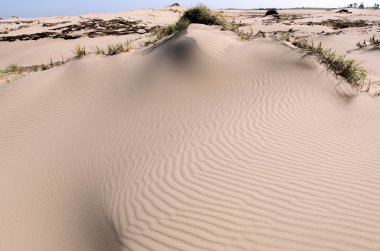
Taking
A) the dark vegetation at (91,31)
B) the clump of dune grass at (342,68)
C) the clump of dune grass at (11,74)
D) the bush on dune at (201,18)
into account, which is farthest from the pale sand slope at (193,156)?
the dark vegetation at (91,31)

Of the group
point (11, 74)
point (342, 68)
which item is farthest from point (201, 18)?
point (342, 68)

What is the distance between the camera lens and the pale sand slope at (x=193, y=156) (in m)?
3.60

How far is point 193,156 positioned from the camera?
4.82 meters

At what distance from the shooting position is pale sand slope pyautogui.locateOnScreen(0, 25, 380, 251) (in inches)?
142

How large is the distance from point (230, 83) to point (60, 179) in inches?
144

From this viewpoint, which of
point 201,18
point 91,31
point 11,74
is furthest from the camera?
point 91,31

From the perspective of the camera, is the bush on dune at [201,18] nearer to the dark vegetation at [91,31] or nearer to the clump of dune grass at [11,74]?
the clump of dune grass at [11,74]

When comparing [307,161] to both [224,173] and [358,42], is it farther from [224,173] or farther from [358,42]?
[358,42]

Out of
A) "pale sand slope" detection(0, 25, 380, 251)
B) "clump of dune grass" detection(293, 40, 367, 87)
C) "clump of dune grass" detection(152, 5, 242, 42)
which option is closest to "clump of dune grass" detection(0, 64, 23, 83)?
"pale sand slope" detection(0, 25, 380, 251)

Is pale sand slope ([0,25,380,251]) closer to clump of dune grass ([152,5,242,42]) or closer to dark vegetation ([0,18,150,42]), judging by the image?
clump of dune grass ([152,5,242,42])

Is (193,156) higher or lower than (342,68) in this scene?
lower

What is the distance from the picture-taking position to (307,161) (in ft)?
15.1

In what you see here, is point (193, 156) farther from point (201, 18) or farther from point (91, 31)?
point (91, 31)

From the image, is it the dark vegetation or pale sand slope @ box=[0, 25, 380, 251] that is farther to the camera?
the dark vegetation
